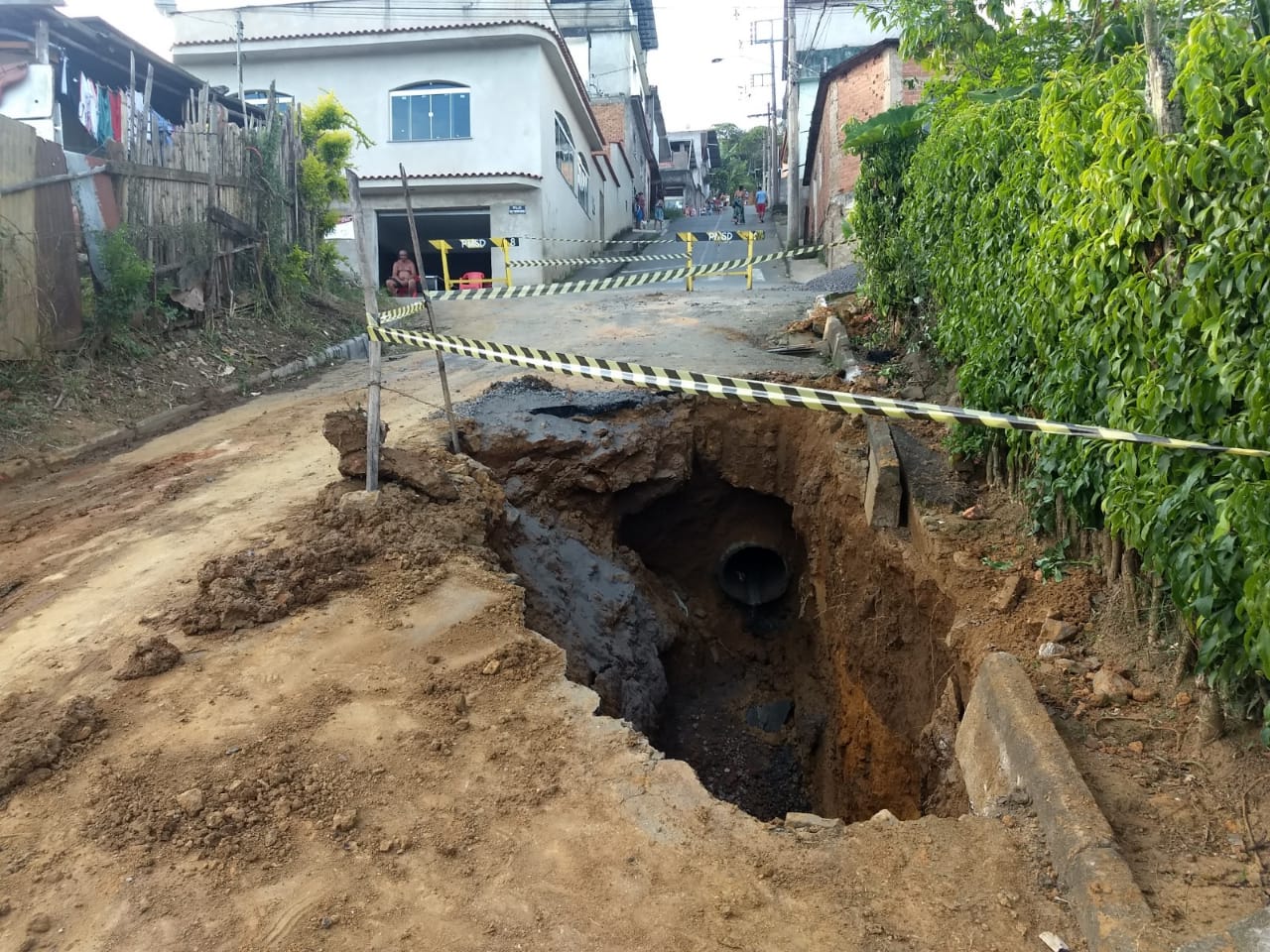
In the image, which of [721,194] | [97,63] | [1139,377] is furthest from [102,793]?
[721,194]

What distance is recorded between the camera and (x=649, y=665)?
6672 millimetres

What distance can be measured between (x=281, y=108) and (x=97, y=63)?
10.5 feet

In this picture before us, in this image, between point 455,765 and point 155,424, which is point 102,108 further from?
point 455,765

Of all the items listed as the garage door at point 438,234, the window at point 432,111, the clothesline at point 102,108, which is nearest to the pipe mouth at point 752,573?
the clothesline at point 102,108

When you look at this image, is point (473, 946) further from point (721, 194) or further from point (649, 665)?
point (721, 194)

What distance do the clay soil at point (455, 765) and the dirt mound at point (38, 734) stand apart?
0.6 inches

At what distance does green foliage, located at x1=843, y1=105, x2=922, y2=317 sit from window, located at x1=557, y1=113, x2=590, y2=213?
14.2m

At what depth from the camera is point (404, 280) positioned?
60.4 feet

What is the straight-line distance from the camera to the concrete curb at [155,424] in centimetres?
716

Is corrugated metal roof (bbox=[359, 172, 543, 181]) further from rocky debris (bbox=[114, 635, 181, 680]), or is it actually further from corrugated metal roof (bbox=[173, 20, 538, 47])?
rocky debris (bbox=[114, 635, 181, 680])

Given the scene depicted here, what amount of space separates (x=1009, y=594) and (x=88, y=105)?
15.4 m

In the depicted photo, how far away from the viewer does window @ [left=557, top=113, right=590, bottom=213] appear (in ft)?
73.4

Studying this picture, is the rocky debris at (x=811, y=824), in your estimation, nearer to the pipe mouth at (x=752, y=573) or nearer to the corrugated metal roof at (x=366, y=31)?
the pipe mouth at (x=752, y=573)

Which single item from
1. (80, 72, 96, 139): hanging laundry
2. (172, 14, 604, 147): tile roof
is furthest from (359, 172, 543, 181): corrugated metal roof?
(80, 72, 96, 139): hanging laundry
